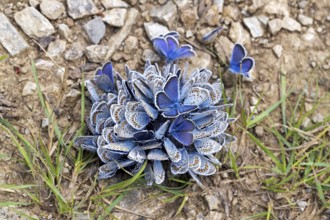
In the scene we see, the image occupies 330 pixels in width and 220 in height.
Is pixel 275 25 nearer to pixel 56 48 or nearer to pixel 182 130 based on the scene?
pixel 182 130

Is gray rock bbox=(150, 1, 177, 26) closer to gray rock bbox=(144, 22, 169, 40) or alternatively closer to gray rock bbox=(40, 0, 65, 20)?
gray rock bbox=(144, 22, 169, 40)

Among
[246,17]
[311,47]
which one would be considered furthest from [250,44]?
[311,47]

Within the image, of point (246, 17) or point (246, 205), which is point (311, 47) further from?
point (246, 205)

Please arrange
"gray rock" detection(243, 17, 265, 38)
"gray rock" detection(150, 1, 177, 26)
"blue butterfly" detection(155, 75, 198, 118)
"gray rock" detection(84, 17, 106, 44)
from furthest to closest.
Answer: "gray rock" detection(243, 17, 265, 38), "gray rock" detection(150, 1, 177, 26), "gray rock" detection(84, 17, 106, 44), "blue butterfly" detection(155, 75, 198, 118)

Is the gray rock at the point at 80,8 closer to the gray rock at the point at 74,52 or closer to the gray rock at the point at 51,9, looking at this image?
the gray rock at the point at 51,9

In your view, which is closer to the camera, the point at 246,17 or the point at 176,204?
the point at 176,204

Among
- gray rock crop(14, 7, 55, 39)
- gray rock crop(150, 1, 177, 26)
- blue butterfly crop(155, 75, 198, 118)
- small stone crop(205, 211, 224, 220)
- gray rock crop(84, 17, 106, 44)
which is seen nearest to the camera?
blue butterfly crop(155, 75, 198, 118)

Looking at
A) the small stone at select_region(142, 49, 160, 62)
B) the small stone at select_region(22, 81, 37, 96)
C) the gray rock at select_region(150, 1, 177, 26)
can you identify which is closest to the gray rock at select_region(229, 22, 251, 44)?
the gray rock at select_region(150, 1, 177, 26)
